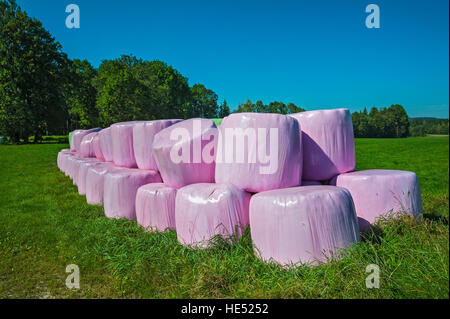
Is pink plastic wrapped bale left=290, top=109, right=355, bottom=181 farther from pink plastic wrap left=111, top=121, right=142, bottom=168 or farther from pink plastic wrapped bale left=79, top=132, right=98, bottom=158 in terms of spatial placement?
pink plastic wrapped bale left=79, top=132, right=98, bottom=158

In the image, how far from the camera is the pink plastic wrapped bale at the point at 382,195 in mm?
3223

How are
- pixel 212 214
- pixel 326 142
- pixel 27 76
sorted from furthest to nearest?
pixel 27 76 < pixel 326 142 < pixel 212 214

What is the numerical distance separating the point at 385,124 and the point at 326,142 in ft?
167

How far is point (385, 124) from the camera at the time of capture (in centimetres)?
4753

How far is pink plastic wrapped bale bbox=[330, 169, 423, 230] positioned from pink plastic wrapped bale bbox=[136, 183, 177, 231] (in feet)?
7.03

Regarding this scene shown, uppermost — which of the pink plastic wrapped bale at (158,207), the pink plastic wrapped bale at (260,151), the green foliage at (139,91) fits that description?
the green foliage at (139,91)

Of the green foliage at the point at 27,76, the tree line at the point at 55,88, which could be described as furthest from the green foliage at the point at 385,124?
the green foliage at the point at 27,76

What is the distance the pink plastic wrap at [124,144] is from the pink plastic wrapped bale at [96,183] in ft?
1.39

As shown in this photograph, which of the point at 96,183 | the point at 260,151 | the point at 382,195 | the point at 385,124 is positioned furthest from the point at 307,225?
the point at 385,124

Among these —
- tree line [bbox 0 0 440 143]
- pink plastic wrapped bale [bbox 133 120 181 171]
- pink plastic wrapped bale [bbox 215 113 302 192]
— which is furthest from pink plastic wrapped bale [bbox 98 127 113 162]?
tree line [bbox 0 0 440 143]

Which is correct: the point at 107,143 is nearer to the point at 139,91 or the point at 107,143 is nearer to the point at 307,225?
the point at 307,225

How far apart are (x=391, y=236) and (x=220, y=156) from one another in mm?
1858

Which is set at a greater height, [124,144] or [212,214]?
[124,144]

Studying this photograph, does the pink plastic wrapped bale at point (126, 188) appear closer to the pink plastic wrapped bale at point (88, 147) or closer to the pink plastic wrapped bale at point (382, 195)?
the pink plastic wrapped bale at point (382, 195)
